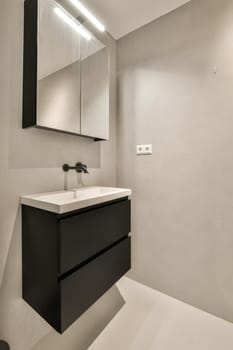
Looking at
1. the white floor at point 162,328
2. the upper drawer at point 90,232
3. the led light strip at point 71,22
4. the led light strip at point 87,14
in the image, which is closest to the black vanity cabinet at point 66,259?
the upper drawer at point 90,232

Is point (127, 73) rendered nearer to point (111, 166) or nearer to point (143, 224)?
point (111, 166)

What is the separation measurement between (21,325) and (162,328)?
94cm

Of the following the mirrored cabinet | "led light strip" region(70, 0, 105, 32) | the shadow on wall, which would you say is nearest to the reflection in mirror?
the mirrored cabinet

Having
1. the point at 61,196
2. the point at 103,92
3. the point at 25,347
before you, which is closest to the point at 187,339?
the point at 25,347

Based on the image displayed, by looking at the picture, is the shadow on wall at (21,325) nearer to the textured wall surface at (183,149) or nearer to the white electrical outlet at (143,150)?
the textured wall surface at (183,149)


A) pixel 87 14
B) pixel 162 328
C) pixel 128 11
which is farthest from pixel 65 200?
pixel 128 11

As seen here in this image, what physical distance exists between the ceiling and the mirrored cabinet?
0.60 feet

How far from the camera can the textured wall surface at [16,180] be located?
3.54 feet

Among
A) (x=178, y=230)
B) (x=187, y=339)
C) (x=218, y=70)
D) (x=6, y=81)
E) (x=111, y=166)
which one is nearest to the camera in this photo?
(x=6, y=81)

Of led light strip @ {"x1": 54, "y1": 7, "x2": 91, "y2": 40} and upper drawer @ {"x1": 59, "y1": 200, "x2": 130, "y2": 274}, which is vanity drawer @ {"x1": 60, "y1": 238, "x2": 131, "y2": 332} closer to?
upper drawer @ {"x1": 59, "y1": 200, "x2": 130, "y2": 274}

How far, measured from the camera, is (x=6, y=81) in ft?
3.56

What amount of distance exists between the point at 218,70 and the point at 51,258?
1683mm

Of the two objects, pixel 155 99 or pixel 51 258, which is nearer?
pixel 51 258

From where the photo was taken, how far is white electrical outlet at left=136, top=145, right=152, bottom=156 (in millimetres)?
1741
